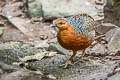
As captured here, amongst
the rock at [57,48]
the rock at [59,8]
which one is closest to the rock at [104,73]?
the rock at [57,48]

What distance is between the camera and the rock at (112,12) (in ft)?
26.6

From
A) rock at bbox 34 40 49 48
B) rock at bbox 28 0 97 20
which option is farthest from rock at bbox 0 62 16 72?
rock at bbox 28 0 97 20

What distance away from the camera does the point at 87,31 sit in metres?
6.47

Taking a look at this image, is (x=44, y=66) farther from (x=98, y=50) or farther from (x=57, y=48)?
(x=98, y=50)

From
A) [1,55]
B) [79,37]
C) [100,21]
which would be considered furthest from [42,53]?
[100,21]

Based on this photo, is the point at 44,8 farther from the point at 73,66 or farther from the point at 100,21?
the point at 73,66

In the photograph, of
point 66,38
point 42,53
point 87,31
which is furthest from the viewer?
point 42,53

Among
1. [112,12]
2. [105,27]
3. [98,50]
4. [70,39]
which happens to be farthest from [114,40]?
[70,39]

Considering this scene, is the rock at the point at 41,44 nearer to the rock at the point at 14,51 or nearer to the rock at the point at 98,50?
the rock at the point at 14,51

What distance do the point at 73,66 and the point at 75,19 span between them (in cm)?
85

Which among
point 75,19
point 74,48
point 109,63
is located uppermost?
point 75,19

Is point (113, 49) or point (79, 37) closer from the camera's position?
point (79, 37)

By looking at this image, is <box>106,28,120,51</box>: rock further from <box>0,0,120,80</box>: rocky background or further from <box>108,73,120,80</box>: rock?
<box>108,73,120,80</box>: rock

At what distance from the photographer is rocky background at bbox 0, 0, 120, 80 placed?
623 centimetres
